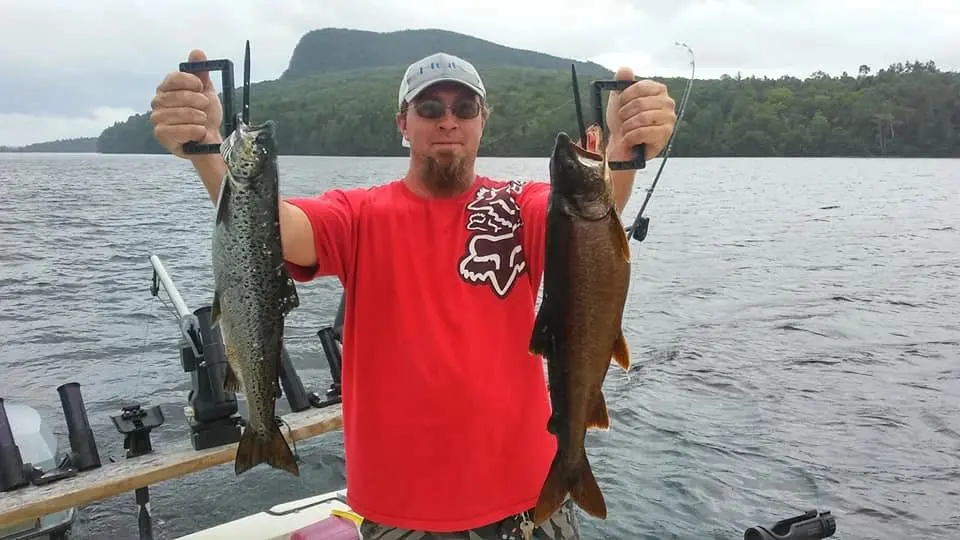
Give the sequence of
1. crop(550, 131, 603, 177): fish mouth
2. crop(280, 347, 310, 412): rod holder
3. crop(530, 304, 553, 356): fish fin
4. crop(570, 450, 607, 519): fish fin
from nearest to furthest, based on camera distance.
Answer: crop(550, 131, 603, 177): fish mouth < crop(530, 304, 553, 356): fish fin < crop(570, 450, 607, 519): fish fin < crop(280, 347, 310, 412): rod holder

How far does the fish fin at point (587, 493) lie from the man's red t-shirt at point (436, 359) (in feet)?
0.63

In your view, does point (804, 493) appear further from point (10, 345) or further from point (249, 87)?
point (10, 345)

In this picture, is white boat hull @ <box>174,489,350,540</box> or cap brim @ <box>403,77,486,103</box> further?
white boat hull @ <box>174,489,350,540</box>

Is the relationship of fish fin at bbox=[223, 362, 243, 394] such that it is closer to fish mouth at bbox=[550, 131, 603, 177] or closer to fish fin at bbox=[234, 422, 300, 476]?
fish fin at bbox=[234, 422, 300, 476]

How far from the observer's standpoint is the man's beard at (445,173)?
3086 millimetres

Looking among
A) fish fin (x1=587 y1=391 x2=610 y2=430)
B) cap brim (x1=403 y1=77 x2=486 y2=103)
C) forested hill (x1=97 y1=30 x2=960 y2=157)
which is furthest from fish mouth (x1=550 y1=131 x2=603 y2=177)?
forested hill (x1=97 y1=30 x2=960 y2=157)

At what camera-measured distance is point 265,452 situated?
303 cm

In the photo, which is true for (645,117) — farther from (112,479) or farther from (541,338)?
(112,479)

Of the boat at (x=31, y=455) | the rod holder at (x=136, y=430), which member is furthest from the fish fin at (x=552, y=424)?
the boat at (x=31, y=455)

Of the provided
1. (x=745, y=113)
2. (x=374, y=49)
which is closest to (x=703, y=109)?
(x=745, y=113)

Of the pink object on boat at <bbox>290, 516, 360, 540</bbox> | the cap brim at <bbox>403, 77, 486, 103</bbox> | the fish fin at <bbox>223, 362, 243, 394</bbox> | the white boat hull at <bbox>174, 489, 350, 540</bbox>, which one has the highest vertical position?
the cap brim at <bbox>403, 77, 486, 103</bbox>

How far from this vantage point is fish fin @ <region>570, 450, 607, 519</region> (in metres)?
2.87

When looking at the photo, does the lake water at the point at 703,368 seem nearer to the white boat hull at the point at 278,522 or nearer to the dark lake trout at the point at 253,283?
the white boat hull at the point at 278,522

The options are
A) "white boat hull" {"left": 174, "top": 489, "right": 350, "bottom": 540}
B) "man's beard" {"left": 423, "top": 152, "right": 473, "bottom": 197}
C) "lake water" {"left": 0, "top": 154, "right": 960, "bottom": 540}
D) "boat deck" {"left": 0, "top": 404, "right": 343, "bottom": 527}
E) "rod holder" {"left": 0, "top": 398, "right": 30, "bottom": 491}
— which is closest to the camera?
"man's beard" {"left": 423, "top": 152, "right": 473, "bottom": 197}
